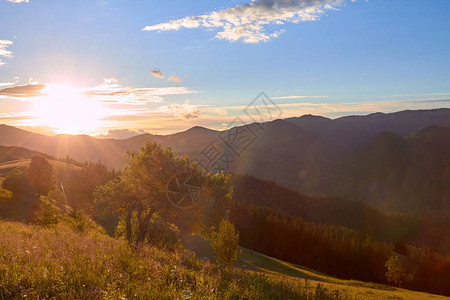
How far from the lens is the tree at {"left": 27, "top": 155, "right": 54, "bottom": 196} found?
64.8 m

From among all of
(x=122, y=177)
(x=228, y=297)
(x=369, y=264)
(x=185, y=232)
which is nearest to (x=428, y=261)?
(x=369, y=264)

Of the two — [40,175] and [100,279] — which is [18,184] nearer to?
[40,175]

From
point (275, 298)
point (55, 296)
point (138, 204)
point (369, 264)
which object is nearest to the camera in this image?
point (55, 296)

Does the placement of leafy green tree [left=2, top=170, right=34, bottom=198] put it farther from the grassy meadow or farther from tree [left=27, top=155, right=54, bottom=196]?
the grassy meadow

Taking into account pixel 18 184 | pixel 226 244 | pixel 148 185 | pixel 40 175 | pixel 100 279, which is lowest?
pixel 226 244

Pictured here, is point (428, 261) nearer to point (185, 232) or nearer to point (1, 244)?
point (185, 232)

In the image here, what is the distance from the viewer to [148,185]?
83.8ft

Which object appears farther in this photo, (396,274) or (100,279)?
(396,274)

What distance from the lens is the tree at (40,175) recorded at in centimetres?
6481

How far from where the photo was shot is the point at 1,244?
9875 millimetres

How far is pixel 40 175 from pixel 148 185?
177 feet

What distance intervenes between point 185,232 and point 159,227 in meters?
34.3

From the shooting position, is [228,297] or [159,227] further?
[159,227]

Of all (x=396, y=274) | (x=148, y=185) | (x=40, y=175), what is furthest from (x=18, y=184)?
(x=396, y=274)
